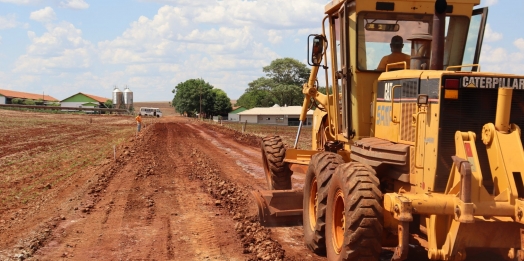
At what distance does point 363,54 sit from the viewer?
7516 millimetres

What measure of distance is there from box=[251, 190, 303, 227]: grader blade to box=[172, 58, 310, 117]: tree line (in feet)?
319

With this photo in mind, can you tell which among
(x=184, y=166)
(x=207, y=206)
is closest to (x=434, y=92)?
(x=207, y=206)

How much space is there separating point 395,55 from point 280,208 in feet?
9.58

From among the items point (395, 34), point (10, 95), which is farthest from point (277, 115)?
point (395, 34)

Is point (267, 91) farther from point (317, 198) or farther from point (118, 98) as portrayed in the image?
point (317, 198)

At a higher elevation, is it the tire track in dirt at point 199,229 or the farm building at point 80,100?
the farm building at point 80,100

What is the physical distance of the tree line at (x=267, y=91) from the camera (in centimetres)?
10919

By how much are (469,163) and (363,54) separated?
2.72 metres

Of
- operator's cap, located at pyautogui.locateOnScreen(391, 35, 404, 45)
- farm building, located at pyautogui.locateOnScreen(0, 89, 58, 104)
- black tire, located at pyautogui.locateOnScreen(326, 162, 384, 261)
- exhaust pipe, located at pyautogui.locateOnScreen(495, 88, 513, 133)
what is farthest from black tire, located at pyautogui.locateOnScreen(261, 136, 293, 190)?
farm building, located at pyautogui.locateOnScreen(0, 89, 58, 104)

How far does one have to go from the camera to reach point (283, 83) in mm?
113250

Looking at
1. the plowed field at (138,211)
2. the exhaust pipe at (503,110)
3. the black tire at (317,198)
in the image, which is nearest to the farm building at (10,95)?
the plowed field at (138,211)

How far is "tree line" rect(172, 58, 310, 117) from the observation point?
109188mm

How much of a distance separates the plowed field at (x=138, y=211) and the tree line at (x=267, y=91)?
8877cm

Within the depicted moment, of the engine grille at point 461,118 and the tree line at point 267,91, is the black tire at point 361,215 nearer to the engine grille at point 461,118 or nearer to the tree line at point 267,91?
the engine grille at point 461,118
